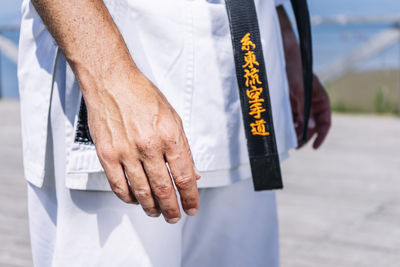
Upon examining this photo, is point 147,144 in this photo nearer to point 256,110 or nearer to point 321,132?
point 256,110

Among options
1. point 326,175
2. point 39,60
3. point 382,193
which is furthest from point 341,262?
point 39,60

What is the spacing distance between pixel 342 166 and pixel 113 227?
13.0ft

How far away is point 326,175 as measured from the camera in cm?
443

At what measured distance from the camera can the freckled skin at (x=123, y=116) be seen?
798 millimetres

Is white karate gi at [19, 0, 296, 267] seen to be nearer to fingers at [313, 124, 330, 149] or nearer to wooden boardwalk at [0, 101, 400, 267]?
fingers at [313, 124, 330, 149]

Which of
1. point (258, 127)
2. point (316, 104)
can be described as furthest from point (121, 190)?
point (316, 104)

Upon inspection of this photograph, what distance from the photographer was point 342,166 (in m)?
4.74

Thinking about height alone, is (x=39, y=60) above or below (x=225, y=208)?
above

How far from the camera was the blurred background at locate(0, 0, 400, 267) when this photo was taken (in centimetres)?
301

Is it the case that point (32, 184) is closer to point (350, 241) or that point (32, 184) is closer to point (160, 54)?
point (160, 54)

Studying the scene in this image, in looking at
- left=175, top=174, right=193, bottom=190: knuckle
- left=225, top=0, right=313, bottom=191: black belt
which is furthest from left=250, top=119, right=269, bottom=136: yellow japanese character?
left=175, top=174, right=193, bottom=190: knuckle

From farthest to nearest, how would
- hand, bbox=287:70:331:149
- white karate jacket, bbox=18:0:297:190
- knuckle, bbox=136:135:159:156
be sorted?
hand, bbox=287:70:331:149 < white karate jacket, bbox=18:0:297:190 < knuckle, bbox=136:135:159:156

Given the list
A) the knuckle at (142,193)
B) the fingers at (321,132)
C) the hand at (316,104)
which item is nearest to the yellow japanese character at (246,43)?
the knuckle at (142,193)

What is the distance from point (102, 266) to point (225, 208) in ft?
0.93
